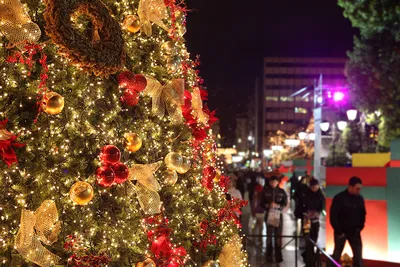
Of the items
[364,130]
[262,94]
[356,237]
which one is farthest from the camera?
[262,94]

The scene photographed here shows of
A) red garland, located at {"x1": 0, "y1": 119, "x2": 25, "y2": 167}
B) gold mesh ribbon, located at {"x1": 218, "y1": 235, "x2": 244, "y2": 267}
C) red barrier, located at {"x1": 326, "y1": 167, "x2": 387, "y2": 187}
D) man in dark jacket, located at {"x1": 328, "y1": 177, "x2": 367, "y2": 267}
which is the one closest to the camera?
red garland, located at {"x1": 0, "y1": 119, "x2": 25, "y2": 167}

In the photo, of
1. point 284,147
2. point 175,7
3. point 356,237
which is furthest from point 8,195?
point 284,147

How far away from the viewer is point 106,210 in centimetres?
359

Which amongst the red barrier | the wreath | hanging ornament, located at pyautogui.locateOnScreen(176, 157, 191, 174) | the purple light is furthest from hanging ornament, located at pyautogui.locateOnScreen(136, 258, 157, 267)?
the purple light

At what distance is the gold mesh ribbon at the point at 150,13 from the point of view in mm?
3965

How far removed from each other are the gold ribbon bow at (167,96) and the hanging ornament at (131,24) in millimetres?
393

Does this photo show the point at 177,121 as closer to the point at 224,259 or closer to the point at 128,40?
the point at 128,40

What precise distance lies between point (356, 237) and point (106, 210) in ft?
22.0

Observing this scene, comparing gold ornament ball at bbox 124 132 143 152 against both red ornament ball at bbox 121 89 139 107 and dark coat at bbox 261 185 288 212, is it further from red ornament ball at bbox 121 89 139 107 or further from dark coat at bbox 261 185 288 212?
dark coat at bbox 261 185 288 212

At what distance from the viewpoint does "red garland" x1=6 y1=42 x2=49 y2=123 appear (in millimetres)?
3188

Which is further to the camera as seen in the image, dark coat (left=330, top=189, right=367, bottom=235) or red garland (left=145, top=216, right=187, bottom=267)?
dark coat (left=330, top=189, right=367, bottom=235)

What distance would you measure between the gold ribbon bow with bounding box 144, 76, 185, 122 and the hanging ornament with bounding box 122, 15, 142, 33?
393 millimetres

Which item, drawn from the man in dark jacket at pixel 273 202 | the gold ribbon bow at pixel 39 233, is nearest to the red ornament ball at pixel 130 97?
the gold ribbon bow at pixel 39 233

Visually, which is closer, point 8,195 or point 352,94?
point 8,195
